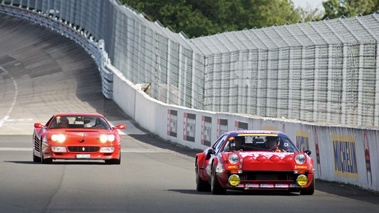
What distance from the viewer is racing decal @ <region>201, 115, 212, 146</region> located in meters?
31.4

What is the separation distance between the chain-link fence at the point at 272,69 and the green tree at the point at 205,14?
6326 cm

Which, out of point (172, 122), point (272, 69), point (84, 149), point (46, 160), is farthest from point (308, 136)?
point (172, 122)

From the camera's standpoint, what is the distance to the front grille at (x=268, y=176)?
1698 centimetres

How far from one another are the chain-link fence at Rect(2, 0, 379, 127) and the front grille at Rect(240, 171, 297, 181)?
477 centimetres

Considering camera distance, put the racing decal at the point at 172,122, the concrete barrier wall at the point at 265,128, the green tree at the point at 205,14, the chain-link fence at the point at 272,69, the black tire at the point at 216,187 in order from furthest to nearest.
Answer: the green tree at the point at 205,14, the racing decal at the point at 172,122, the chain-link fence at the point at 272,69, the concrete barrier wall at the point at 265,128, the black tire at the point at 216,187

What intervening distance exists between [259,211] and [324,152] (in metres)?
6.95

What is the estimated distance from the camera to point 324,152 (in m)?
21.1

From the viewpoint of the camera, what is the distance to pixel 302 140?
22.6 m

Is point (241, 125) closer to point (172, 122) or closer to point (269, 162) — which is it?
point (172, 122)

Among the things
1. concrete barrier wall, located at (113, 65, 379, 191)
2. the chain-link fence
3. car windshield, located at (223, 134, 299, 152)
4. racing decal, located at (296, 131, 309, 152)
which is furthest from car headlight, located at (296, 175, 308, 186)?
racing decal, located at (296, 131, 309, 152)

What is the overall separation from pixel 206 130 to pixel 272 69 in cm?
345

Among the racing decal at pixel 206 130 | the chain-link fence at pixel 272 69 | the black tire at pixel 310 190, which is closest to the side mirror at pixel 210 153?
the black tire at pixel 310 190

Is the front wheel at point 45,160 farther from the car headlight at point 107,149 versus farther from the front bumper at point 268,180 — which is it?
the front bumper at point 268,180

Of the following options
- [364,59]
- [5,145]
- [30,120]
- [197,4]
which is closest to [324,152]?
[364,59]
